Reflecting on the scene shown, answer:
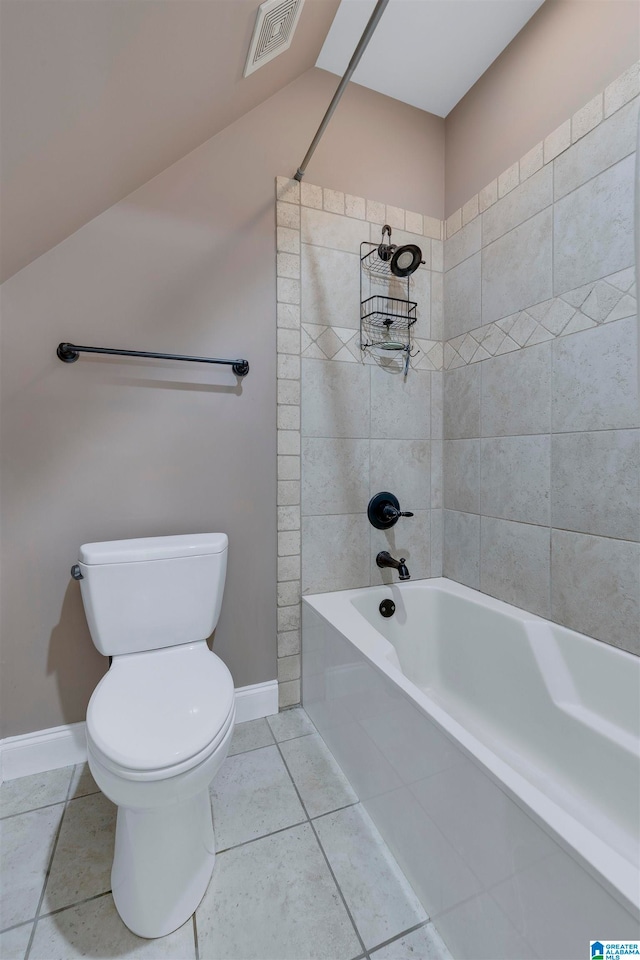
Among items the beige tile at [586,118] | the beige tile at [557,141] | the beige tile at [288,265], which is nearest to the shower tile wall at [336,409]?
the beige tile at [288,265]

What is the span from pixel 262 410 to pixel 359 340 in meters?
0.55

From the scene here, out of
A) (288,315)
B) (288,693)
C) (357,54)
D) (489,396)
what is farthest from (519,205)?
(288,693)

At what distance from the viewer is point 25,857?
1133 mm

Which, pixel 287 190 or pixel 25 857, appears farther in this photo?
pixel 287 190

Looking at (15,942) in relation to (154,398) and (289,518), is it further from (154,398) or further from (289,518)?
(154,398)

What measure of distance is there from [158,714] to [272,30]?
195cm

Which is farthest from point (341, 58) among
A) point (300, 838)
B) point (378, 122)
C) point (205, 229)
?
point (300, 838)

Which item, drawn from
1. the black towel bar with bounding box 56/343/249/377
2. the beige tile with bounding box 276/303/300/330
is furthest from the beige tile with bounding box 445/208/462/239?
the black towel bar with bounding box 56/343/249/377

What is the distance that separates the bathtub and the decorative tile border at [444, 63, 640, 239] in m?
1.64

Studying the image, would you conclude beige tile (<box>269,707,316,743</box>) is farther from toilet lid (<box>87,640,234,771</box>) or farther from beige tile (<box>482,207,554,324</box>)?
beige tile (<box>482,207,554,324</box>)

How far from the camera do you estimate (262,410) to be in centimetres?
169

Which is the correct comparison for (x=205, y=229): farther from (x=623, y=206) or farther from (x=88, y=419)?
(x=623, y=206)

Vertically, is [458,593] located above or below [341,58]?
below

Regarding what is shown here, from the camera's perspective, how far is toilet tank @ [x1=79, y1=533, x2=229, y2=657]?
1303 millimetres
